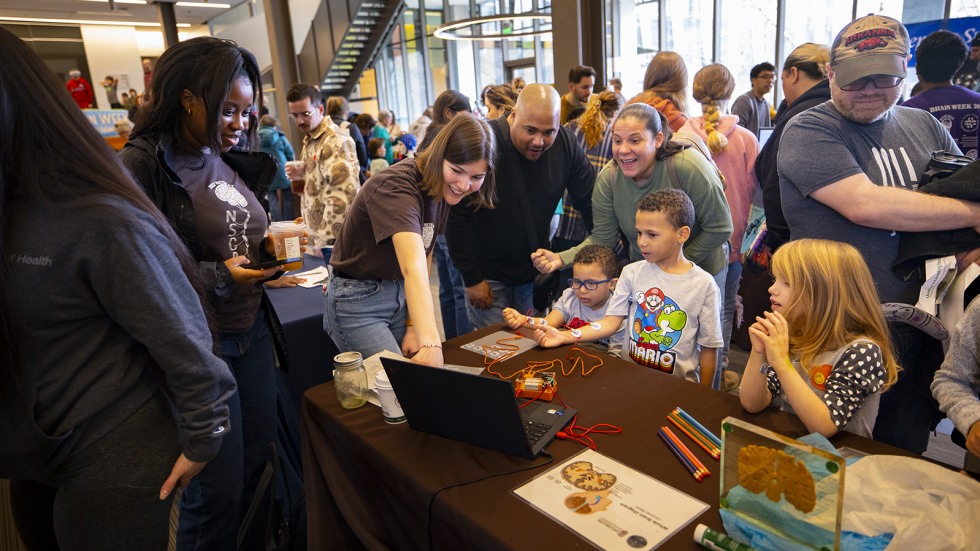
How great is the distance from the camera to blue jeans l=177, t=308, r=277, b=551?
5.01 feet

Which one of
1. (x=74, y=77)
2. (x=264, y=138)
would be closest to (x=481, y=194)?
(x=264, y=138)

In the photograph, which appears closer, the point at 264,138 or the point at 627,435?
the point at 627,435

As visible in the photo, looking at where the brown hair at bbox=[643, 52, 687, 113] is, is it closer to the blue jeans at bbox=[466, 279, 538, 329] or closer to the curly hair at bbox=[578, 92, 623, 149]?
the curly hair at bbox=[578, 92, 623, 149]

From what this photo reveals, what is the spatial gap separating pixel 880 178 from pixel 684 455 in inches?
42.2

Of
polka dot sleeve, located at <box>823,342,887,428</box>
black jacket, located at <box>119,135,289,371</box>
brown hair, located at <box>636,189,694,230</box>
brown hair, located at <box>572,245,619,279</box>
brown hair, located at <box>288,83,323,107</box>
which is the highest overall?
brown hair, located at <box>288,83,323,107</box>

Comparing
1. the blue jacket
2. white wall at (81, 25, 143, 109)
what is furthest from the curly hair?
white wall at (81, 25, 143, 109)

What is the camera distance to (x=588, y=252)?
2.33m

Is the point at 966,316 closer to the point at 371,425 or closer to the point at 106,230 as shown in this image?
the point at 371,425

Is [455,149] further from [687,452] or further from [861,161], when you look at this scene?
[861,161]

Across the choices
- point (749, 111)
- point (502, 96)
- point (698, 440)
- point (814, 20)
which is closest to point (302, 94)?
point (502, 96)

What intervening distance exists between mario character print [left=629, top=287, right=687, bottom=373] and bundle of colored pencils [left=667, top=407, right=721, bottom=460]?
500 millimetres

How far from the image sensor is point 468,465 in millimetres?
1239

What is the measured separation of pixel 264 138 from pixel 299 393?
12.8 feet

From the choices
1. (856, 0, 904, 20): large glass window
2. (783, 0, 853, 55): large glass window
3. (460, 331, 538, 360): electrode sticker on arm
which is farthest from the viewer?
(783, 0, 853, 55): large glass window
